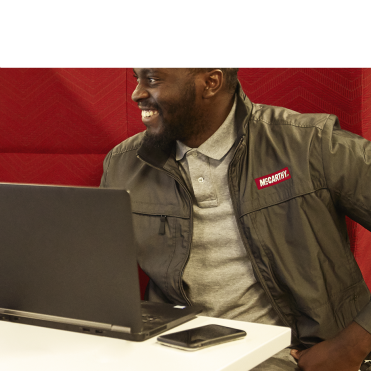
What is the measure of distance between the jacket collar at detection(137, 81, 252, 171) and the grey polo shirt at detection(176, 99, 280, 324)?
5 cm

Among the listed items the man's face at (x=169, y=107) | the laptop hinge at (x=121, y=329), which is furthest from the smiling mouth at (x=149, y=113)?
the laptop hinge at (x=121, y=329)

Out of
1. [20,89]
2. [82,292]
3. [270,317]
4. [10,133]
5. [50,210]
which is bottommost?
[270,317]

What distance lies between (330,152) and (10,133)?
1.16 m

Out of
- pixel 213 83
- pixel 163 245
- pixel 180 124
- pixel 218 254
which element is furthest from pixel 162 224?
pixel 213 83

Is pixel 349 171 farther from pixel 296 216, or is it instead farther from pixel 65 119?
pixel 65 119

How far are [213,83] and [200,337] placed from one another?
2.80ft

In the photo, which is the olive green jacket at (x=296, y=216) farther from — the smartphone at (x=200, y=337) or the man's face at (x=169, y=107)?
the smartphone at (x=200, y=337)

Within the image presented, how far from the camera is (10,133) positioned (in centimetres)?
171

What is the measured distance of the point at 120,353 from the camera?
2.26 ft

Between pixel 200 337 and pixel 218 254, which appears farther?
pixel 218 254

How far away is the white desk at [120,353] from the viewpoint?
640 millimetres

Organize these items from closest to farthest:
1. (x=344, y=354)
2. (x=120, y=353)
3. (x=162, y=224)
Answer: (x=120, y=353) < (x=344, y=354) < (x=162, y=224)
